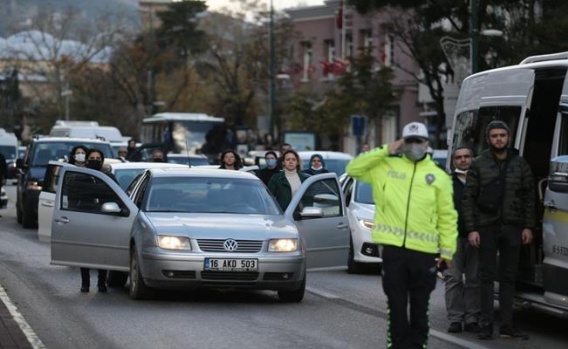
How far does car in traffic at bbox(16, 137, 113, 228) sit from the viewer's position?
100 ft

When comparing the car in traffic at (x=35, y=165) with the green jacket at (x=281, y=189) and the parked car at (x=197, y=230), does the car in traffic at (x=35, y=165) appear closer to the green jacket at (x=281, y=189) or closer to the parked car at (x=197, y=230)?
the green jacket at (x=281, y=189)

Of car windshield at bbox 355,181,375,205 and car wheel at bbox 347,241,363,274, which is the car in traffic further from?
car wheel at bbox 347,241,363,274

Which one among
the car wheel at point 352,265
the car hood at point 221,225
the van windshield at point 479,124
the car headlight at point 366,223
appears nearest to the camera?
the van windshield at point 479,124

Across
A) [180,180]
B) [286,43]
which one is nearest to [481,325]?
[180,180]

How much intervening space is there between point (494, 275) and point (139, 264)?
398 cm

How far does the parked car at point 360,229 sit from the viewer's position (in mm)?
20828

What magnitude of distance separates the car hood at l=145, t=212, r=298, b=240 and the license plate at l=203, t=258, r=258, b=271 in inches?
9.3

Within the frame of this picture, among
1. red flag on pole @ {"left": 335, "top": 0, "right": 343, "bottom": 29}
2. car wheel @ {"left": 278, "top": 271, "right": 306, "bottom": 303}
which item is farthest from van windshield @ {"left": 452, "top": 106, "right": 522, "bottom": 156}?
red flag on pole @ {"left": 335, "top": 0, "right": 343, "bottom": 29}

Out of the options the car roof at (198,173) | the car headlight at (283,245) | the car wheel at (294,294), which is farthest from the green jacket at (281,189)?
the car headlight at (283,245)

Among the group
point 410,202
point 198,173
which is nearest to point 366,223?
point 198,173

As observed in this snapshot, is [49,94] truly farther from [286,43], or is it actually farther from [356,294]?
[356,294]

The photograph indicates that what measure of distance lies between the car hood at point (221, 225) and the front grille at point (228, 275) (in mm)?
357

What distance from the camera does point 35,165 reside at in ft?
103

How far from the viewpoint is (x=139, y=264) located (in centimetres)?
1569
